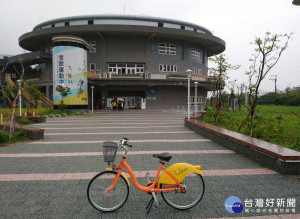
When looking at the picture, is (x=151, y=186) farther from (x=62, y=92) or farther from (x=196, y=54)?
(x=196, y=54)

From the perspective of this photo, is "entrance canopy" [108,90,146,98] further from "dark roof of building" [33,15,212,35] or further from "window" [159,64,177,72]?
"dark roof of building" [33,15,212,35]

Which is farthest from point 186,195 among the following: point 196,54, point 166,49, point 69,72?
point 196,54

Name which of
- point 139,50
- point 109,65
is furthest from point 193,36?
point 109,65

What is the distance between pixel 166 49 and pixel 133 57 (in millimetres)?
6309

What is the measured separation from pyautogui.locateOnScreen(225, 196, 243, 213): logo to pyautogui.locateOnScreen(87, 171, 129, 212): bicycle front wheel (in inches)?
66.3

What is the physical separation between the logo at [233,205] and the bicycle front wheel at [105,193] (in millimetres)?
1684

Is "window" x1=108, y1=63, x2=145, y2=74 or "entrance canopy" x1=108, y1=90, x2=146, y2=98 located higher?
"window" x1=108, y1=63, x2=145, y2=74

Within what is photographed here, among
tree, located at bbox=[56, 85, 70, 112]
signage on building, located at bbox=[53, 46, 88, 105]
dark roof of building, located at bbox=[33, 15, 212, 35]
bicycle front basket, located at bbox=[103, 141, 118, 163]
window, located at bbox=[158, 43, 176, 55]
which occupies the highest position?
dark roof of building, located at bbox=[33, 15, 212, 35]

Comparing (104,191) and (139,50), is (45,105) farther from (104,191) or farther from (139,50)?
(104,191)

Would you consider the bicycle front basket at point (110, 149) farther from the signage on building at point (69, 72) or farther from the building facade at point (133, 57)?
the building facade at point (133, 57)

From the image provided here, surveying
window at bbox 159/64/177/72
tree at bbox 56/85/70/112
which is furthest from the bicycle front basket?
window at bbox 159/64/177/72

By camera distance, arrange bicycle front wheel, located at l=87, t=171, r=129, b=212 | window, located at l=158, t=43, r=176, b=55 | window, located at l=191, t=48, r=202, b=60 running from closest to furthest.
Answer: bicycle front wheel, located at l=87, t=171, r=129, b=212, window, located at l=158, t=43, r=176, b=55, window, located at l=191, t=48, r=202, b=60

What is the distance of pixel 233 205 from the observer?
364 centimetres

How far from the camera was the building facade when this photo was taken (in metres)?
34.1
